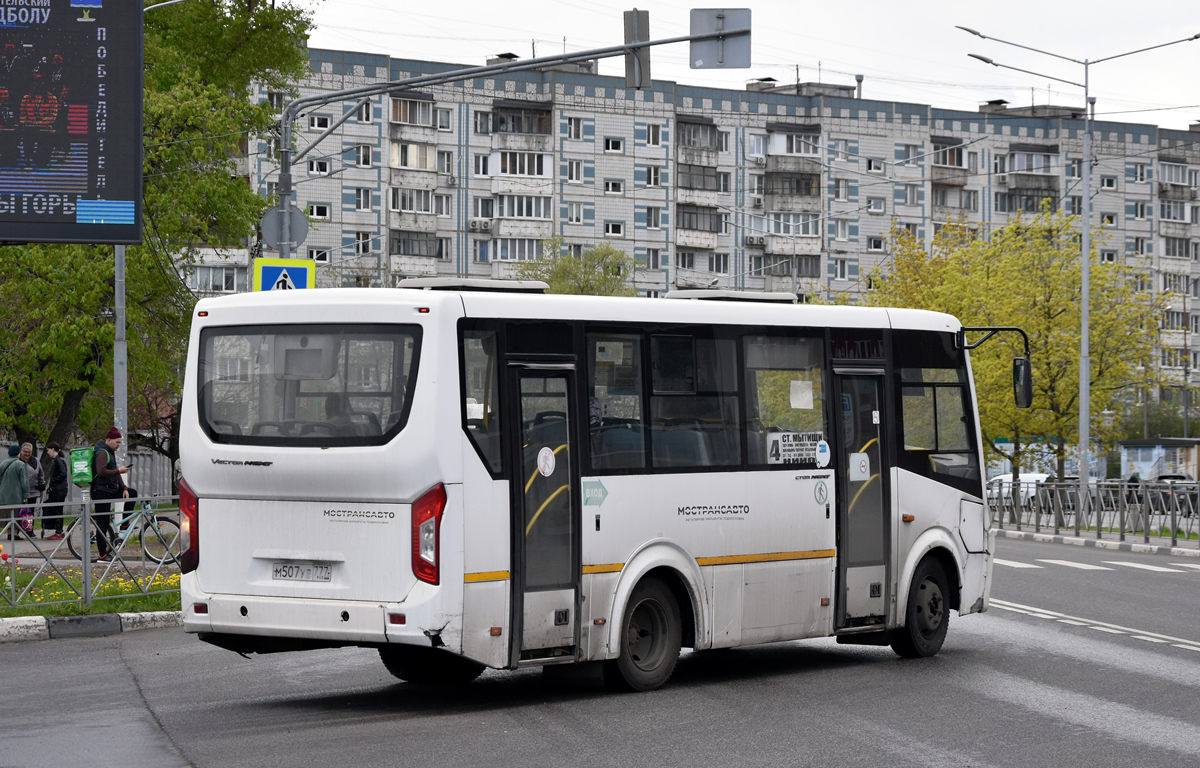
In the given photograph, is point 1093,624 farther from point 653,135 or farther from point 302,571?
point 653,135

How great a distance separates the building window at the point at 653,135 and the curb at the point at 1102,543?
160ft

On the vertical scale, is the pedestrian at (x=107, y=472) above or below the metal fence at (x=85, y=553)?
above

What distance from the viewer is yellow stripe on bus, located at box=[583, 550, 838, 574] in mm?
11000

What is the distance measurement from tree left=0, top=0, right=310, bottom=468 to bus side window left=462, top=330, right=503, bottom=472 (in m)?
25.2

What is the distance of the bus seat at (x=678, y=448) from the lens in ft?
37.7

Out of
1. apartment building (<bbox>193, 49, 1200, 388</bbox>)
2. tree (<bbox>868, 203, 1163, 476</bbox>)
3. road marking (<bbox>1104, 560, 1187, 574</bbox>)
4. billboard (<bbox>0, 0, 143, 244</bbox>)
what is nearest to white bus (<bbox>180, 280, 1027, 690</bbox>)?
billboard (<bbox>0, 0, 143, 244</bbox>)

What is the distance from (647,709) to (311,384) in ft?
9.64

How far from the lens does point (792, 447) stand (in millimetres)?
12430

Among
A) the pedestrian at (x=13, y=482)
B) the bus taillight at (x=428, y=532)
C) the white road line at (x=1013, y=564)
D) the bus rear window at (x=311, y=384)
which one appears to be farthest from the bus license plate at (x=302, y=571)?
the pedestrian at (x=13, y=482)

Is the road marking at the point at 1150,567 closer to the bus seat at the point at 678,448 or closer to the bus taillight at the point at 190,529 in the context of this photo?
the bus seat at the point at 678,448

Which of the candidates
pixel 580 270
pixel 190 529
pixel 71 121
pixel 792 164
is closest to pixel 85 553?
pixel 71 121

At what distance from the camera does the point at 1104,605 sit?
18578 mm

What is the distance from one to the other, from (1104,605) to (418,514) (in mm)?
11020

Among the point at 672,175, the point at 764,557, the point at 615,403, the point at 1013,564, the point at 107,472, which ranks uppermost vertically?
the point at 672,175
